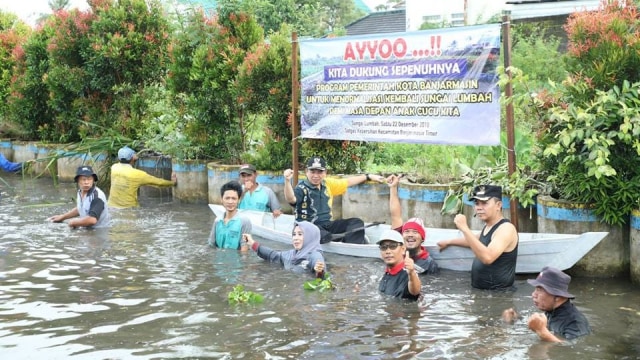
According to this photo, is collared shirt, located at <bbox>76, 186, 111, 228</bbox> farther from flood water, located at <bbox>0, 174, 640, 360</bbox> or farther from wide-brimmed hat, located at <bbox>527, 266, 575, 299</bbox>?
wide-brimmed hat, located at <bbox>527, 266, 575, 299</bbox>

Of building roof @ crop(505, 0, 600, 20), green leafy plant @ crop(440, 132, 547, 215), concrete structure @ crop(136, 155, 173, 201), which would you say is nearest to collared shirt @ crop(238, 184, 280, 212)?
green leafy plant @ crop(440, 132, 547, 215)

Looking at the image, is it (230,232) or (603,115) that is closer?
(603,115)

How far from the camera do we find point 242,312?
871cm

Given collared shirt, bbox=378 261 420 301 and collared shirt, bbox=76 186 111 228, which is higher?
collared shirt, bbox=76 186 111 228

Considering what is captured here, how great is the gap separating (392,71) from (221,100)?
5436 mm

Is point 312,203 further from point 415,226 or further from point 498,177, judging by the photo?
point 498,177

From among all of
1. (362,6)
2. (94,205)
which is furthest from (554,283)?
(362,6)

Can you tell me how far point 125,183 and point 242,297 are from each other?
7.69 metres

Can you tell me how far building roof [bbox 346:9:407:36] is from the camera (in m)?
41.2

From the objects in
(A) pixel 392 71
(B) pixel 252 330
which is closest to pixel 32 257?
(B) pixel 252 330

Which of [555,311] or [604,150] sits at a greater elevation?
[604,150]

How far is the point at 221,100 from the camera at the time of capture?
1642 cm

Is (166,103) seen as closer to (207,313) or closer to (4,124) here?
(4,124)

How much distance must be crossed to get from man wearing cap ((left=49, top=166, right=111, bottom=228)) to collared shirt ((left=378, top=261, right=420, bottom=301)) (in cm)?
615
